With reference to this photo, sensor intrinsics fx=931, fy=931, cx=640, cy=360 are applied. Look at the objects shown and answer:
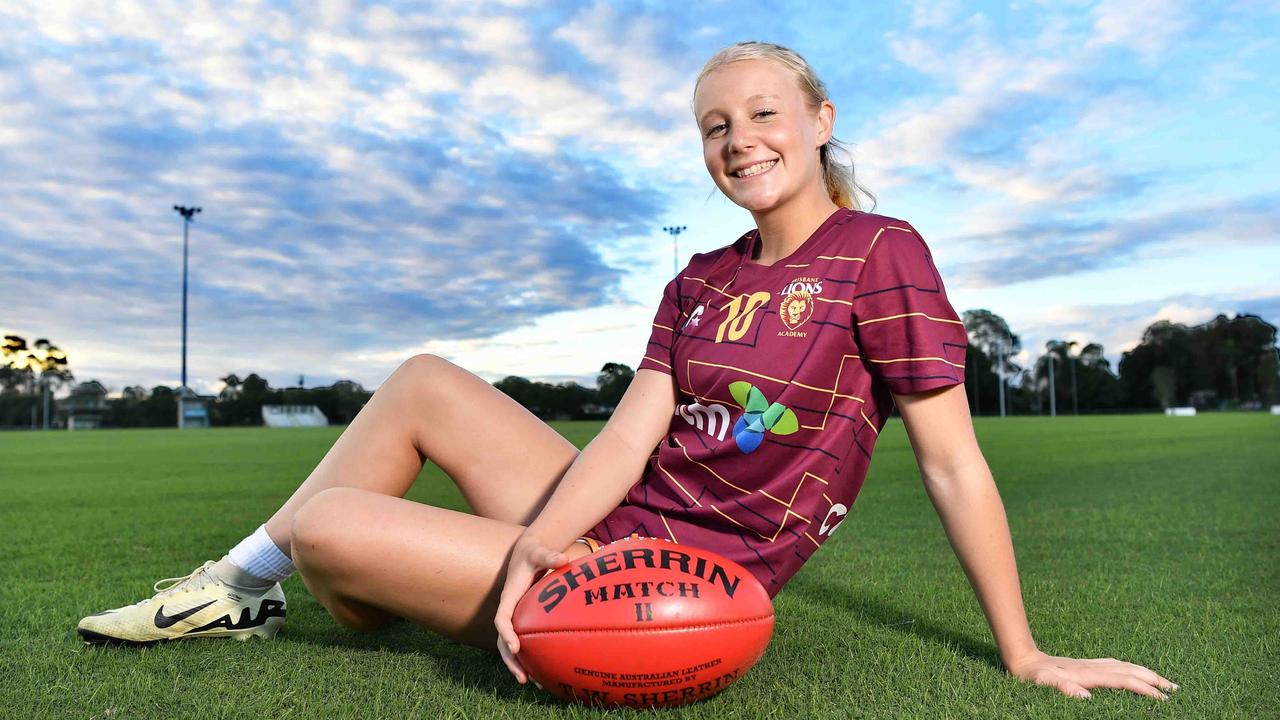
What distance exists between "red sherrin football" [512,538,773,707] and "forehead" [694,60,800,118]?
105cm

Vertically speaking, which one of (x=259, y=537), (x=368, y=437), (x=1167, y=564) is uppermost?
(x=368, y=437)

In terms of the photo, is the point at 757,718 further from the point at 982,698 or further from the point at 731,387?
the point at 731,387

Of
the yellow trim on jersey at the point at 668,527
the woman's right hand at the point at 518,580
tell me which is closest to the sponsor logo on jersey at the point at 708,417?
the yellow trim on jersey at the point at 668,527

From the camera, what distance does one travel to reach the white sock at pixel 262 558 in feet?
8.41

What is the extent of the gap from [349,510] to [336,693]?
Result: 1.51 feet

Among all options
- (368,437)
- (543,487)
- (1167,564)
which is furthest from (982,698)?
(1167,564)

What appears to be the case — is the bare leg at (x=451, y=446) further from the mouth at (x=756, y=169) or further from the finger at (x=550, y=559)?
the mouth at (x=756, y=169)

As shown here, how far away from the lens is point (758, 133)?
2.17 m

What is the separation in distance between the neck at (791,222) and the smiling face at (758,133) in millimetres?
22

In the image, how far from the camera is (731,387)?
6.93 feet

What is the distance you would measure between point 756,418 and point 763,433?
37 millimetres

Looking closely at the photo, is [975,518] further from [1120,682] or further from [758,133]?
[758,133]

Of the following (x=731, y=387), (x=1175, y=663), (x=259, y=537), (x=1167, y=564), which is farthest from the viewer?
(x=1167, y=564)

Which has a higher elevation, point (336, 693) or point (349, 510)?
point (349, 510)
